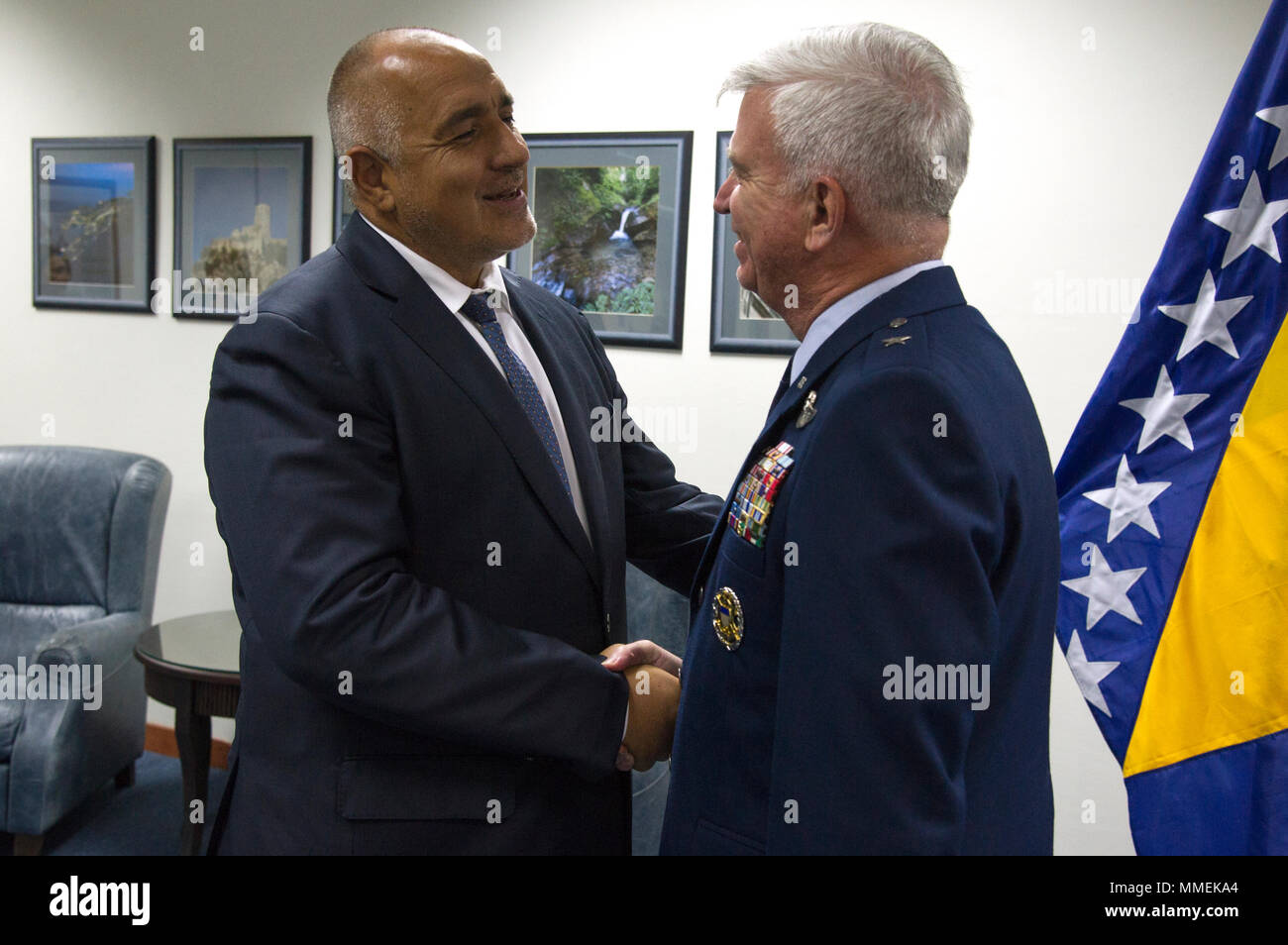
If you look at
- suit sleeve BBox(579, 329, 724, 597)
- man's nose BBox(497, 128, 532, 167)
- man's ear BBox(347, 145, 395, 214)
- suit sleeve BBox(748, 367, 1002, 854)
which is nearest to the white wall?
suit sleeve BBox(579, 329, 724, 597)

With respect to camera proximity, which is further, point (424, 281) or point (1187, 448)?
point (1187, 448)

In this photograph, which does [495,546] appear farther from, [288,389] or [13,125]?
[13,125]

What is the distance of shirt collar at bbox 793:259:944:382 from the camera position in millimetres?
1216

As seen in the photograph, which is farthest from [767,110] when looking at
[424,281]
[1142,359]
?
[1142,359]

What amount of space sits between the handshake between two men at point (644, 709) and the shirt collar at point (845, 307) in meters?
0.47

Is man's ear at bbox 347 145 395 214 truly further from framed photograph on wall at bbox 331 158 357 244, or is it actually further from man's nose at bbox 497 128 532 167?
framed photograph on wall at bbox 331 158 357 244

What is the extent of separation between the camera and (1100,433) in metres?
2.01

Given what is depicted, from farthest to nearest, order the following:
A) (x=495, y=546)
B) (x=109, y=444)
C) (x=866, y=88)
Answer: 1. (x=109, y=444)
2. (x=495, y=546)
3. (x=866, y=88)

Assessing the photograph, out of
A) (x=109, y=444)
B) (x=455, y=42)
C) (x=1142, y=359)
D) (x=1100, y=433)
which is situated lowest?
(x=109, y=444)

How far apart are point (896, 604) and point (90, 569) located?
3.43 metres

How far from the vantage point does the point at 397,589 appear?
132 cm

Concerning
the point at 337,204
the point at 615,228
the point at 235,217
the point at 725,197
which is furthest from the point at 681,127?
the point at 725,197

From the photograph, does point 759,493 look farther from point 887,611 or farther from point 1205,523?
point 1205,523

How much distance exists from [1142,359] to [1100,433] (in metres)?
0.15
